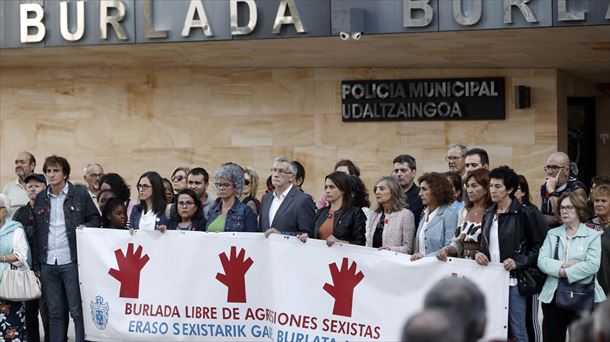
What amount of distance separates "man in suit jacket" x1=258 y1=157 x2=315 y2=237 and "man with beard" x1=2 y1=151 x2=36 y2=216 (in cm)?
379

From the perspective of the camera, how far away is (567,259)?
9.27m

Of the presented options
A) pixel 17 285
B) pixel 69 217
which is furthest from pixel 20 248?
pixel 69 217

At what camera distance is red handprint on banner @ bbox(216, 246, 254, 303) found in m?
10.7

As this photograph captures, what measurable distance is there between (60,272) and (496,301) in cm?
437

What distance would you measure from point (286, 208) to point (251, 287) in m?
0.79

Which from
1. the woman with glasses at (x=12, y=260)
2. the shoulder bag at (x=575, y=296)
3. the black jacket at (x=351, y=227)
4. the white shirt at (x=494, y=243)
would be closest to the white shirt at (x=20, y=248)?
the woman with glasses at (x=12, y=260)

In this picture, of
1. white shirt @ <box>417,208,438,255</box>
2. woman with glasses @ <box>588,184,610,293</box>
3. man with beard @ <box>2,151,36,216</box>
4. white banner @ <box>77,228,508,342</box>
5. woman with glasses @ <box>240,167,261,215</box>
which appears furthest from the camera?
man with beard @ <box>2,151,36,216</box>

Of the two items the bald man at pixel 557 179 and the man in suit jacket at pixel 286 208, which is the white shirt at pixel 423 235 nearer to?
the man in suit jacket at pixel 286 208

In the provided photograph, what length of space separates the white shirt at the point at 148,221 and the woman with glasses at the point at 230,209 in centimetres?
58

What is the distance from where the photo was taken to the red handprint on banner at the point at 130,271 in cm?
1115

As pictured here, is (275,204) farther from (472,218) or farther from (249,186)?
(249,186)

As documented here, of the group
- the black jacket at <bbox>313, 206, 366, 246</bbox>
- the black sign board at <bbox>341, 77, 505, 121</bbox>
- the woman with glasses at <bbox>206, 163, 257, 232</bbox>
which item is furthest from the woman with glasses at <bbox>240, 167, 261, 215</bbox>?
the black sign board at <bbox>341, 77, 505, 121</bbox>

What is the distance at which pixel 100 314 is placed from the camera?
37.1 ft

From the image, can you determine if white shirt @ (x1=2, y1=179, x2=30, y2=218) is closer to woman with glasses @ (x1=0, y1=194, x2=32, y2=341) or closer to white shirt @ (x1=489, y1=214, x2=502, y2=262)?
woman with glasses @ (x1=0, y1=194, x2=32, y2=341)
